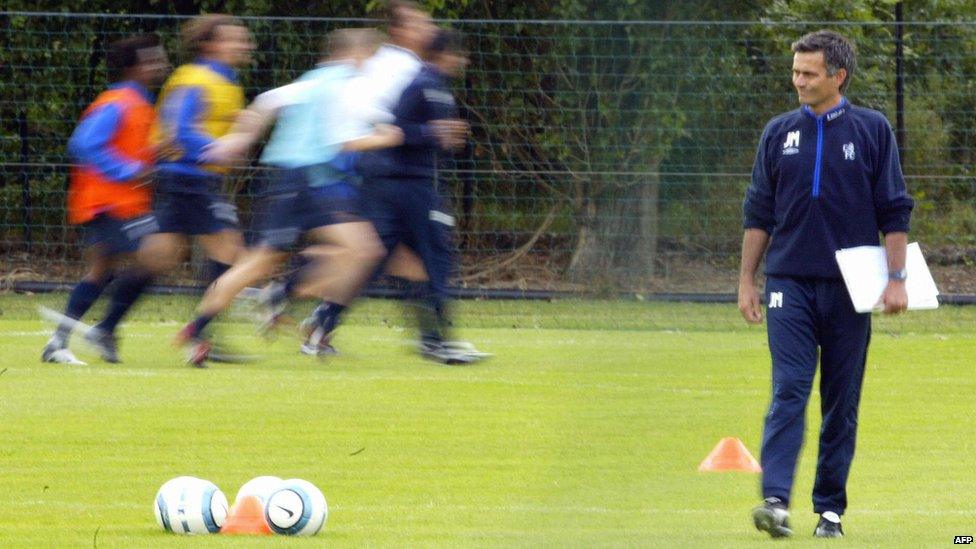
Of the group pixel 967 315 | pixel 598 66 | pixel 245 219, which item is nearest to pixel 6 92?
pixel 245 219

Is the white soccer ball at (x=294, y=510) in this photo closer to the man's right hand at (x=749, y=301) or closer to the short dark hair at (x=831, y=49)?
the man's right hand at (x=749, y=301)

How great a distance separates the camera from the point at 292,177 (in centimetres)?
1060

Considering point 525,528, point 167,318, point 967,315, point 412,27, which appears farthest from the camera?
point 967,315

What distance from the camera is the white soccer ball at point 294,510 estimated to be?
19.3ft

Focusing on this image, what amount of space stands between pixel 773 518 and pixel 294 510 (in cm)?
155

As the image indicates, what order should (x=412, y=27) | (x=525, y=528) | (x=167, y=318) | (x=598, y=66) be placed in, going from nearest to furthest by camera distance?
(x=525, y=528) < (x=412, y=27) < (x=598, y=66) < (x=167, y=318)

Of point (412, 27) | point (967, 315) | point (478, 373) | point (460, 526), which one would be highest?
point (412, 27)

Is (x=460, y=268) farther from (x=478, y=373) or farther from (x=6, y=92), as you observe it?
(x=478, y=373)

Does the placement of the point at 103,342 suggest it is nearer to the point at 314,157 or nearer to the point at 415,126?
the point at 314,157

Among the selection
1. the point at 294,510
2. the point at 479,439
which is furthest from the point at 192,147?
the point at 294,510

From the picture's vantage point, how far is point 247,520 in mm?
5945

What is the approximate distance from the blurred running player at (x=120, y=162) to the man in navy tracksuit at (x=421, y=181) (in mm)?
1331

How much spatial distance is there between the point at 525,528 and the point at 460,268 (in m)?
11.3

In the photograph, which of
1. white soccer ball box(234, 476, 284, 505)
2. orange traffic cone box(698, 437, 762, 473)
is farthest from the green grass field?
white soccer ball box(234, 476, 284, 505)
